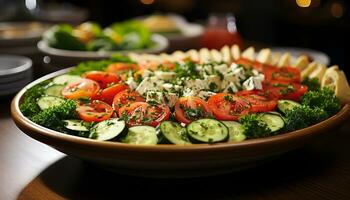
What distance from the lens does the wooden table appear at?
59.6 inches

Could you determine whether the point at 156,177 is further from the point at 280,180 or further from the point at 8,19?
the point at 8,19

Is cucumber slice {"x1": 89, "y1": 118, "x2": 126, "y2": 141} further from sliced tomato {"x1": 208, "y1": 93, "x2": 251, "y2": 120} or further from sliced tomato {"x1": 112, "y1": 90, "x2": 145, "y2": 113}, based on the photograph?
sliced tomato {"x1": 208, "y1": 93, "x2": 251, "y2": 120}

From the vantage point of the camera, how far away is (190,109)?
1668mm

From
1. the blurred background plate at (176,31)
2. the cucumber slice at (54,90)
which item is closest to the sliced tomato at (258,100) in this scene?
the cucumber slice at (54,90)

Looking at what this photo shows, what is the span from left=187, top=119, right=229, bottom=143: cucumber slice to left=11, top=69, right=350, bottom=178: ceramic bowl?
0.22 ft

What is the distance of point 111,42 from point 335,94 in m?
1.82

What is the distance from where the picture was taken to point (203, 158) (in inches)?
54.4

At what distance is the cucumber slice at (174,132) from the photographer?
147 cm

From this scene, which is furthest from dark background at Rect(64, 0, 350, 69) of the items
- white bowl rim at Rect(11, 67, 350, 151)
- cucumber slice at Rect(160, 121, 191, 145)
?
cucumber slice at Rect(160, 121, 191, 145)

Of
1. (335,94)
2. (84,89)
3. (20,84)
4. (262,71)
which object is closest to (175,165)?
(84,89)

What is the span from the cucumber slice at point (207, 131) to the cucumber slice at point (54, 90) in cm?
71

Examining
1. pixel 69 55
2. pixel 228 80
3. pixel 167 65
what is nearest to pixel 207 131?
pixel 228 80

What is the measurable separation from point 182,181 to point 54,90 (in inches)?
29.4

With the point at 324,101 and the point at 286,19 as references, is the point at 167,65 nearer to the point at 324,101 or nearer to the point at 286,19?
the point at 324,101
